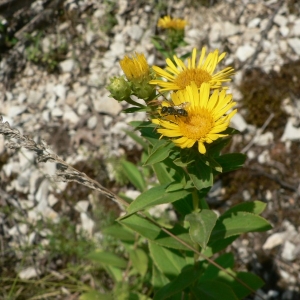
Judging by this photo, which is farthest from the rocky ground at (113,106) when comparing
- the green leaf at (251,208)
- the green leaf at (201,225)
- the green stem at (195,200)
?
the green leaf at (201,225)

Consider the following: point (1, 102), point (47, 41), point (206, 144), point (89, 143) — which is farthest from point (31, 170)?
point (206, 144)

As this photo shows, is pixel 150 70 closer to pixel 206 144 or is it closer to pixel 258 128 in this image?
pixel 206 144

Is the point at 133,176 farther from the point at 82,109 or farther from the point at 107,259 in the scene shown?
the point at 82,109

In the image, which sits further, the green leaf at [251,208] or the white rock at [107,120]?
the white rock at [107,120]

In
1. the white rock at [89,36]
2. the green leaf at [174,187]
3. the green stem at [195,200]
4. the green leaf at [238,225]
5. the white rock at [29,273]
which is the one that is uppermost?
the white rock at [89,36]

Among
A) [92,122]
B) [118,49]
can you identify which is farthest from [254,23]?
[92,122]

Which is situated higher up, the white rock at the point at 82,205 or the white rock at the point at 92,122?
the white rock at the point at 92,122

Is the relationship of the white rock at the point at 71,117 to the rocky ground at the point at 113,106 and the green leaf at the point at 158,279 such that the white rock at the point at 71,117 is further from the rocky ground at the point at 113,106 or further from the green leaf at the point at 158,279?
the green leaf at the point at 158,279
